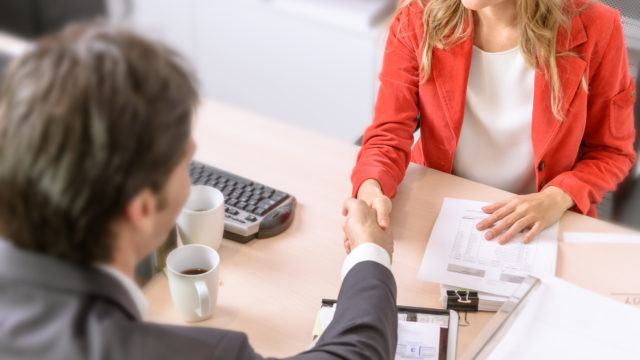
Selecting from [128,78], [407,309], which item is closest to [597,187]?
[407,309]

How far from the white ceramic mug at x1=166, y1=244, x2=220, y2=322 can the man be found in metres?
0.27

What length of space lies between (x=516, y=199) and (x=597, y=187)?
21cm

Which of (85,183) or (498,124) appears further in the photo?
(498,124)

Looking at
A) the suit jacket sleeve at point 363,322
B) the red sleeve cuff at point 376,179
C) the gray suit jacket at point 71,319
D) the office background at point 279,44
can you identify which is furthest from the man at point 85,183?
the office background at point 279,44

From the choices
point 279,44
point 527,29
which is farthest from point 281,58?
point 527,29

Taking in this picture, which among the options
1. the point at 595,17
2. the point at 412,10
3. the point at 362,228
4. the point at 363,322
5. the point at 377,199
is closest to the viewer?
the point at 363,322

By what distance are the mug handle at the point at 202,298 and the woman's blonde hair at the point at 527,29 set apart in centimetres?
64

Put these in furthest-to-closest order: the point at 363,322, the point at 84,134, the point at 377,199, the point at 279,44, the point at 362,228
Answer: the point at 279,44 < the point at 377,199 < the point at 362,228 < the point at 363,322 < the point at 84,134

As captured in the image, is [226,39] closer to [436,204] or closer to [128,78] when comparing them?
[436,204]

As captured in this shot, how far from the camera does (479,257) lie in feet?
3.76

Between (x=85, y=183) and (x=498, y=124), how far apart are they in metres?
0.99

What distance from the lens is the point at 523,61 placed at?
140 cm

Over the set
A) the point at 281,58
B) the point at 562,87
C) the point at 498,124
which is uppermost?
the point at 562,87

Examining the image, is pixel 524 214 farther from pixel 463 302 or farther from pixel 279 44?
pixel 279 44
